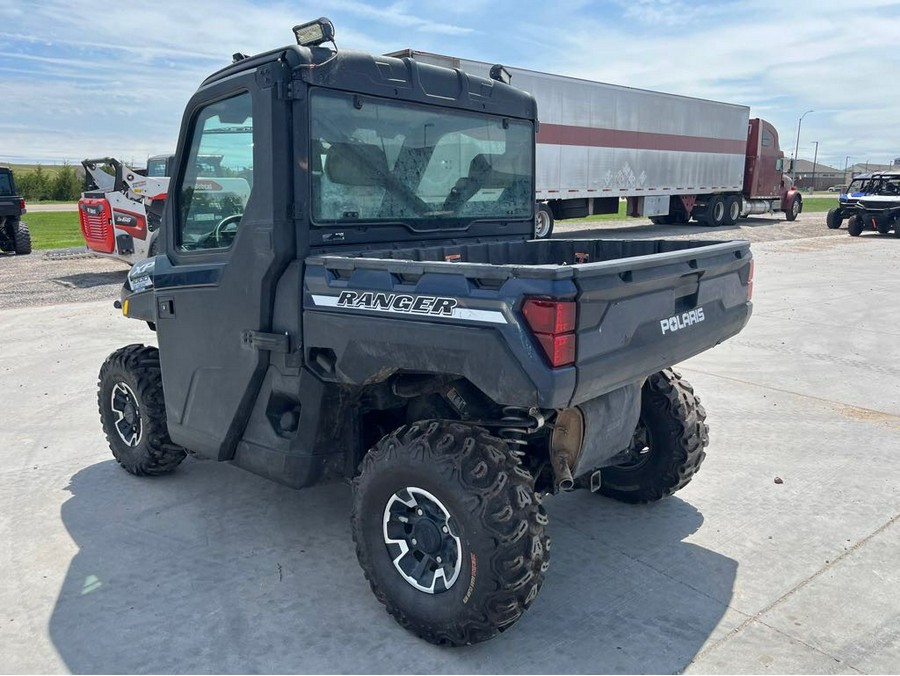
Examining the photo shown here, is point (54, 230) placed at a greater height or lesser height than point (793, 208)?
lesser

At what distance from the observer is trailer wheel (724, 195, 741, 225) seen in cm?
2833

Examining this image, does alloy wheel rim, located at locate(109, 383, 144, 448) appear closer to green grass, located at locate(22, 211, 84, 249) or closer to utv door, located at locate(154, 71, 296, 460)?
utv door, located at locate(154, 71, 296, 460)

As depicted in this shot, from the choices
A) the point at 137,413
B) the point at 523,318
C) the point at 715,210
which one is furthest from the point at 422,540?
the point at 715,210

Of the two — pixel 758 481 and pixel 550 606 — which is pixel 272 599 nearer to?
pixel 550 606

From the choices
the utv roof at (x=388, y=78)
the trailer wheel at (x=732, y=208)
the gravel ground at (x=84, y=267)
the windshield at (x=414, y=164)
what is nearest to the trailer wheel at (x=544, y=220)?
the gravel ground at (x=84, y=267)

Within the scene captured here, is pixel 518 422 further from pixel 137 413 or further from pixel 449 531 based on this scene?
pixel 137 413

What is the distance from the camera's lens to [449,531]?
3047 millimetres

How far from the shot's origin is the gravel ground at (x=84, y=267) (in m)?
12.1

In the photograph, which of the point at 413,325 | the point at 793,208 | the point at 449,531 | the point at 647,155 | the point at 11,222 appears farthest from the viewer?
the point at 793,208

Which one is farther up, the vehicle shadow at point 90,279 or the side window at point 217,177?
the side window at point 217,177

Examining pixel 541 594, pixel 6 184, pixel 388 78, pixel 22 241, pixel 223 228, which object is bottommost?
pixel 541 594

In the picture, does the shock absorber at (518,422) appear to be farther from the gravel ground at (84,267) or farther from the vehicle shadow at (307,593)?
the gravel ground at (84,267)

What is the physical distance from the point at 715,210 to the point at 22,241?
22539 mm

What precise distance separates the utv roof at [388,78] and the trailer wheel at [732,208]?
85.6 feet
